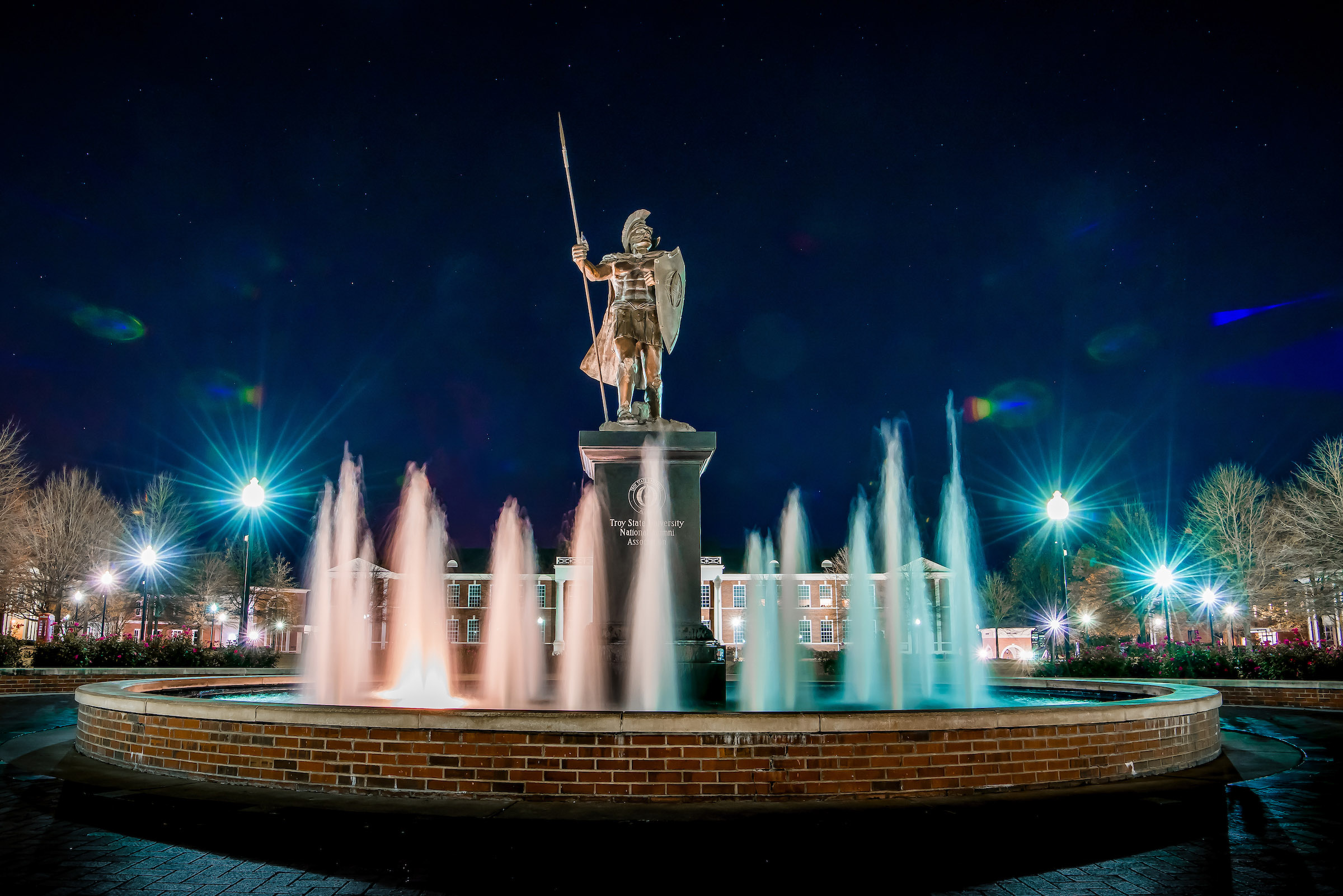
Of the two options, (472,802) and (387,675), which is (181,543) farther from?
(472,802)

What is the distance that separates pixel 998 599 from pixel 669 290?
286ft

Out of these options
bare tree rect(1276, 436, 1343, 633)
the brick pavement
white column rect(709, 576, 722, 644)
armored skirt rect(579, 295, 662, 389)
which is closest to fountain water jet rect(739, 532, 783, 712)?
armored skirt rect(579, 295, 662, 389)

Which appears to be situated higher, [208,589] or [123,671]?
[208,589]

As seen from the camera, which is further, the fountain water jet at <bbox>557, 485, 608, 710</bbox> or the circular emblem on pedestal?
the circular emblem on pedestal

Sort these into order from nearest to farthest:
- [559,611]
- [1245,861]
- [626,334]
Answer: [1245,861]
[626,334]
[559,611]

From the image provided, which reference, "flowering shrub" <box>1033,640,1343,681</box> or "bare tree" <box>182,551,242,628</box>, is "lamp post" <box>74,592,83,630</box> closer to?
"bare tree" <box>182,551,242,628</box>

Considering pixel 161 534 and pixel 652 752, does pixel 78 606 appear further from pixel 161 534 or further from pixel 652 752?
pixel 652 752

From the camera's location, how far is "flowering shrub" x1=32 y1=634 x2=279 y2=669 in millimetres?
24250

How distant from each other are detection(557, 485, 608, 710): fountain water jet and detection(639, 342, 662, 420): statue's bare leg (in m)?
1.59

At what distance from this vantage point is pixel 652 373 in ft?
41.2

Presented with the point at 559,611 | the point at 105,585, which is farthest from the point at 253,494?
the point at 559,611

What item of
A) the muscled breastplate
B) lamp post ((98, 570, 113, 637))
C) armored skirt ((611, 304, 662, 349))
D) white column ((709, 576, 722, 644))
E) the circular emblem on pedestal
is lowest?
white column ((709, 576, 722, 644))

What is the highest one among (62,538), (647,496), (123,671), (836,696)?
(62,538)

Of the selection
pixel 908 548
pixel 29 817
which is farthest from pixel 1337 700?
pixel 29 817
